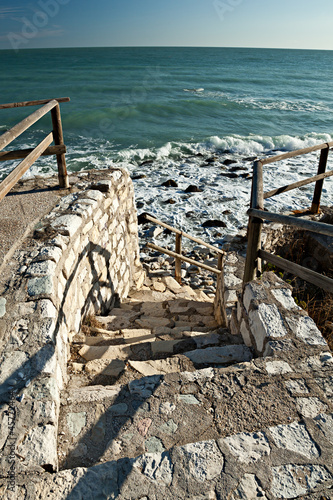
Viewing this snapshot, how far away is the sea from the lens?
10.6 m

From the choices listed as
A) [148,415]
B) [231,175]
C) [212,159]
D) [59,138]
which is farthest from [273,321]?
[212,159]

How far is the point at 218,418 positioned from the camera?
1.99m

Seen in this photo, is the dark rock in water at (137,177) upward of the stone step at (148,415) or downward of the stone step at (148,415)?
downward

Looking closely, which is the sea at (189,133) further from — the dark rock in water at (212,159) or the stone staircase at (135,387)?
the stone staircase at (135,387)

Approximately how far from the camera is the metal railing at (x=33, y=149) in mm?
2738

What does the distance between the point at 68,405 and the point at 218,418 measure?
882 millimetres

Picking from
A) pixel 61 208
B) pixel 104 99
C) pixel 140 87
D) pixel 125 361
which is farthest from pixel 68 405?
pixel 140 87

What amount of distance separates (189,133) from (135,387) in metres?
16.4

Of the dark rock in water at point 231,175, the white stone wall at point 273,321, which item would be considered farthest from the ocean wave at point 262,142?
the white stone wall at point 273,321

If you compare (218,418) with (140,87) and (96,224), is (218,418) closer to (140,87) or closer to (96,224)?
(96,224)

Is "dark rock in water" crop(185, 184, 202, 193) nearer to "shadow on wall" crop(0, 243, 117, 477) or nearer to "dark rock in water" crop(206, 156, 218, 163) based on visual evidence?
"dark rock in water" crop(206, 156, 218, 163)

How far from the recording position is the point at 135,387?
7.14 feet

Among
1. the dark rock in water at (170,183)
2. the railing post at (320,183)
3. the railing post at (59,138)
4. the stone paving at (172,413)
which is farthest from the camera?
the dark rock in water at (170,183)

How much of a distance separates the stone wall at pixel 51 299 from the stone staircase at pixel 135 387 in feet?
0.46
